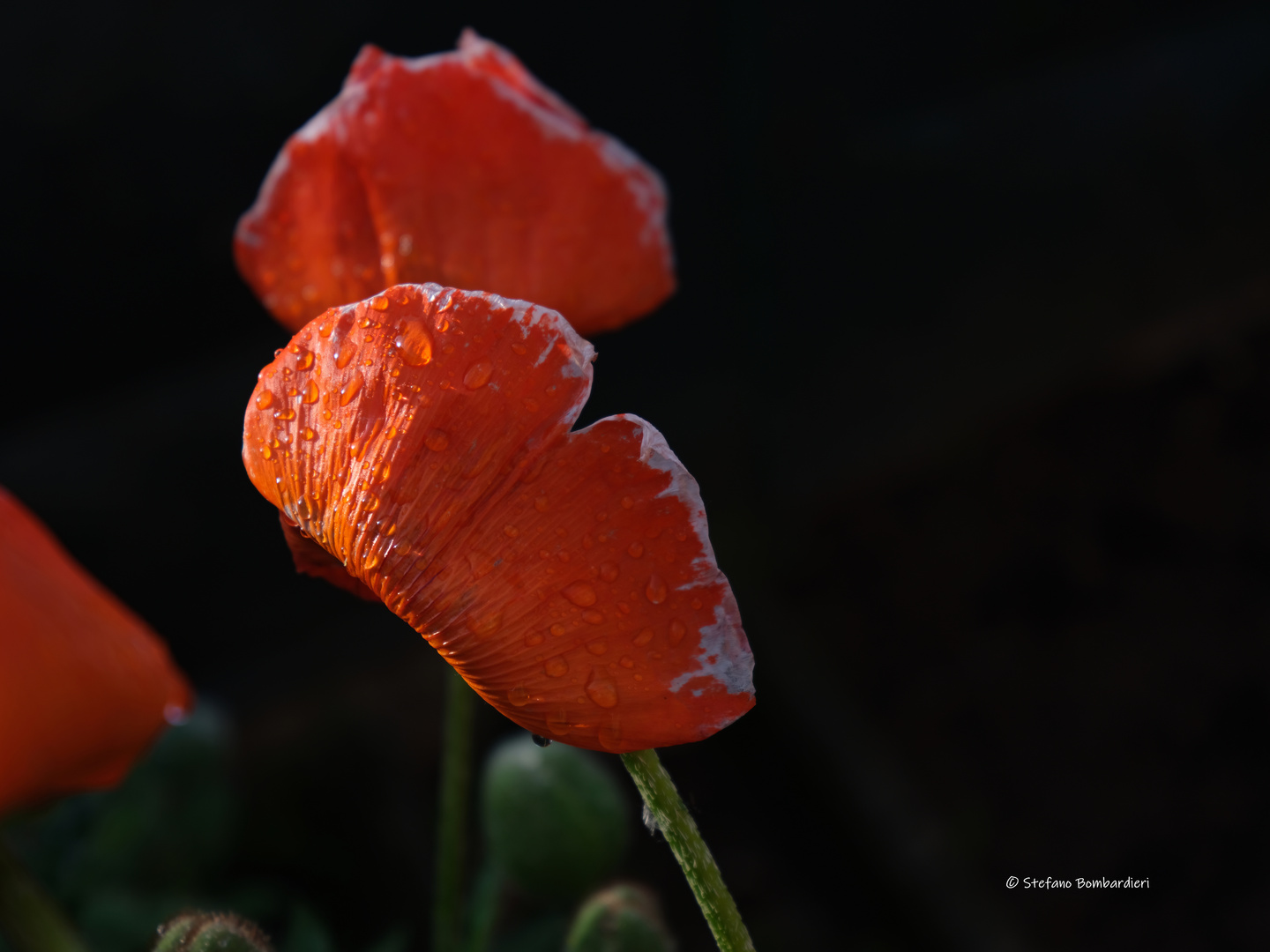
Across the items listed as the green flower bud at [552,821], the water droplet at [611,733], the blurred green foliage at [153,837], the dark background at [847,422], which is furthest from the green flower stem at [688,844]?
the dark background at [847,422]

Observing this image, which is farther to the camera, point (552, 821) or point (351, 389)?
point (552, 821)

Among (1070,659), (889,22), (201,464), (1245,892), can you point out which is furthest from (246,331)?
(1245,892)

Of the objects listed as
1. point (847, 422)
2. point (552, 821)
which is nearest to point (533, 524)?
point (552, 821)

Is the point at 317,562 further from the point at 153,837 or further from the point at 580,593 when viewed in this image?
the point at 153,837

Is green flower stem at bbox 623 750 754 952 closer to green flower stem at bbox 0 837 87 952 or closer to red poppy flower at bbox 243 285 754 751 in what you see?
Answer: red poppy flower at bbox 243 285 754 751

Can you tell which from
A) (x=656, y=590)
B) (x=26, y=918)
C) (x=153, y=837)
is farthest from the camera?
(x=153, y=837)

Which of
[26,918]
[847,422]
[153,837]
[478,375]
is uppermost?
[478,375]

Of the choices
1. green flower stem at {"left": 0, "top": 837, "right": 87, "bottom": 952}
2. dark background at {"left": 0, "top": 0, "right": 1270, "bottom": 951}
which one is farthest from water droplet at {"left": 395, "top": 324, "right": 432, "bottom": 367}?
dark background at {"left": 0, "top": 0, "right": 1270, "bottom": 951}
